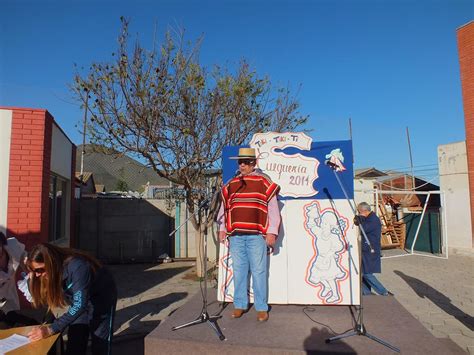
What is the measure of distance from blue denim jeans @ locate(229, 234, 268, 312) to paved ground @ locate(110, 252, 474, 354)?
2.01ft

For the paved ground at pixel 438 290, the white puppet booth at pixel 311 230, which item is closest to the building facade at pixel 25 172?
the white puppet booth at pixel 311 230

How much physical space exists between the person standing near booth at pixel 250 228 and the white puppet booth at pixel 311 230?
584 mm

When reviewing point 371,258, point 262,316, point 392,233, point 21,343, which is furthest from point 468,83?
point 21,343

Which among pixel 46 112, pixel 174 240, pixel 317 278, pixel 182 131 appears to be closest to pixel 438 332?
pixel 317 278

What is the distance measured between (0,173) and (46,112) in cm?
124

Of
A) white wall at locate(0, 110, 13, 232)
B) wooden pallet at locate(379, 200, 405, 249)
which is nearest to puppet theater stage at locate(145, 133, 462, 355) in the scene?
white wall at locate(0, 110, 13, 232)

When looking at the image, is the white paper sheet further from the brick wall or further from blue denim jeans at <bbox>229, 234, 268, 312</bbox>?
the brick wall

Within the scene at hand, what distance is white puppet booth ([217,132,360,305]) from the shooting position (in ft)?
16.0

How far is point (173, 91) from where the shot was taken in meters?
8.13

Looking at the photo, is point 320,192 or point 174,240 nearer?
point 320,192

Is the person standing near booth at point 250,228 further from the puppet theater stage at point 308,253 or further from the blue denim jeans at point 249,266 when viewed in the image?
the puppet theater stage at point 308,253

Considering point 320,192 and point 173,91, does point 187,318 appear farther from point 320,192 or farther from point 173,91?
point 173,91

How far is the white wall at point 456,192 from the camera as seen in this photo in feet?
43.8

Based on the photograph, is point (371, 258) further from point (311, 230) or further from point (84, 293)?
point (84, 293)
